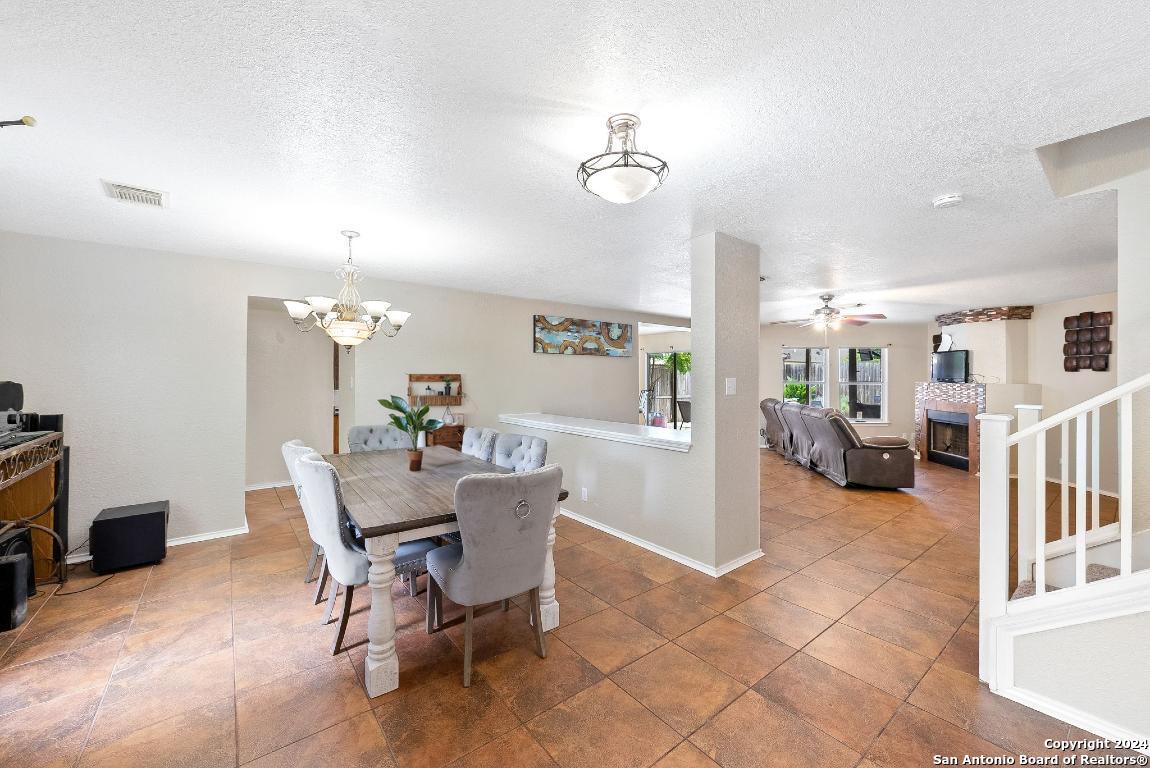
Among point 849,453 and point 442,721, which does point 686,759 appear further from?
point 849,453

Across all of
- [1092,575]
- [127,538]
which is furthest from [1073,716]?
[127,538]

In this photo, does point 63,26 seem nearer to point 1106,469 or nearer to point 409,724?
point 409,724

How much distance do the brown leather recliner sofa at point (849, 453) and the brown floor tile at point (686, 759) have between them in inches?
186

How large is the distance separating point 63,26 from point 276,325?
4.45m

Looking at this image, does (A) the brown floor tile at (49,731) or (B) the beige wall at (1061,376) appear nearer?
(A) the brown floor tile at (49,731)

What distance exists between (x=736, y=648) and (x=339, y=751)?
70.5 inches

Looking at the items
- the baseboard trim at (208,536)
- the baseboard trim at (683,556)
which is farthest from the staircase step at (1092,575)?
the baseboard trim at (208,536)

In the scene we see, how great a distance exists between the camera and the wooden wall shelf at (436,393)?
4789mm

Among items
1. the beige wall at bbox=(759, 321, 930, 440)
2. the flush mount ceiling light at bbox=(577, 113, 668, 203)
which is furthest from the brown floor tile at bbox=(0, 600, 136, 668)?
the beige wall at bbox=(759, 321, 930, 440)

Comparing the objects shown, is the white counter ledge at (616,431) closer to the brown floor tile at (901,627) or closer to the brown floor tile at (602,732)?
Result: the brown floor tile at (901,627)

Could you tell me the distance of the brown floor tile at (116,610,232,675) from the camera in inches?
85.0

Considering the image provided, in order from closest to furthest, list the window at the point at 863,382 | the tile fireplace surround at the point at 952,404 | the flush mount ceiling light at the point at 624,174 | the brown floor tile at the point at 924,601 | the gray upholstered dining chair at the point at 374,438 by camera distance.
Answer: the flush mount ceiling light at the point at 624,174 < the brown floor tile at the point at 924,601 < the gray upholstered dining chair at the point at 374,438 < the tile fireplace surround at the point at 952,404 < the window at the point at 863,382

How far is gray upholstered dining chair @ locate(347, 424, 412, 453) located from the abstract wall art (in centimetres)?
223

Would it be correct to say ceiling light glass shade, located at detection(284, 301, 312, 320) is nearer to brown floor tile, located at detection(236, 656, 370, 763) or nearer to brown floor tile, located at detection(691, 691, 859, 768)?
brown floor tile, located at detection(236, 656, 370, 763)
